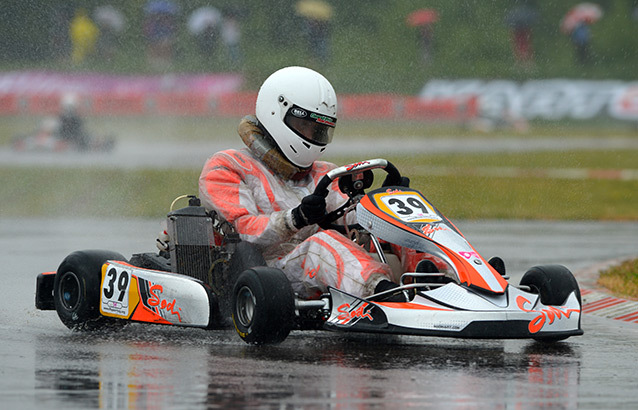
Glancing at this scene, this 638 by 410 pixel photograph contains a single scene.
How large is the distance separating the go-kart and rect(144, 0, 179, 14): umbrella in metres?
22.4

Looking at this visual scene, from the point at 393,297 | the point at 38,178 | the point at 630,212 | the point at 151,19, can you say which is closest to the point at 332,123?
the point at 393,297

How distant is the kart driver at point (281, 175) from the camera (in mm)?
6516

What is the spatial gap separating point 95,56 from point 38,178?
10578 mm

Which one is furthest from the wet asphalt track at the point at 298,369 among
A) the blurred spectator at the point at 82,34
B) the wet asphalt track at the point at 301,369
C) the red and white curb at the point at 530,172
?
the blurred spectator at the point at 82,34

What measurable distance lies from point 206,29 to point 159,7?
157 cm

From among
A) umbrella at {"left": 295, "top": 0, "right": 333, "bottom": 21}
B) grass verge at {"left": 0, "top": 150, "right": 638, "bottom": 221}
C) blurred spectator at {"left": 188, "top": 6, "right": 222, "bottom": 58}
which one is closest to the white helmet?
grass verge at {"left": 0, "top": 150, "right": 638, "bottom": 221}

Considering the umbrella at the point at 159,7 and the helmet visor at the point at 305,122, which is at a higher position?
the umbrella at the point at 159,7

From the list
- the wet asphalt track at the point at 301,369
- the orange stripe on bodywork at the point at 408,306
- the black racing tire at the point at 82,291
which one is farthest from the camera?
the black racing tire at the point at 82,291

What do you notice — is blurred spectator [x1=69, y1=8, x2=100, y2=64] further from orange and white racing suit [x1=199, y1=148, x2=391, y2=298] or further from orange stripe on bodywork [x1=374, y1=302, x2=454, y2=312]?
orange stripe on bodywork [x1=374, y1=302, x2=454, y2=312]

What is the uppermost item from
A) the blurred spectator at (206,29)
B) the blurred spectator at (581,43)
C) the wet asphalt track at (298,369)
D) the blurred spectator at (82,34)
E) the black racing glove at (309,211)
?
the blurred spectator at (581,43)

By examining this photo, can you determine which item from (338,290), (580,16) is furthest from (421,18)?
(338,290)

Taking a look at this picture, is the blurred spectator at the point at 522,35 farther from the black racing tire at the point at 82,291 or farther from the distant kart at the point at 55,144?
the black racing tire at the point at 82,291

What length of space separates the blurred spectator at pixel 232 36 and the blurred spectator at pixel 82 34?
3.19m

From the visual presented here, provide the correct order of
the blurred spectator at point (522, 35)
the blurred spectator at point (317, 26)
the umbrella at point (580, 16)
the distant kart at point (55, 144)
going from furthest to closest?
the umbrella at point (580, 16) < the blurred spectator at point (522, 35) < the blurred spectator at point (317, 26) < the distant kart at point (55, 144)
